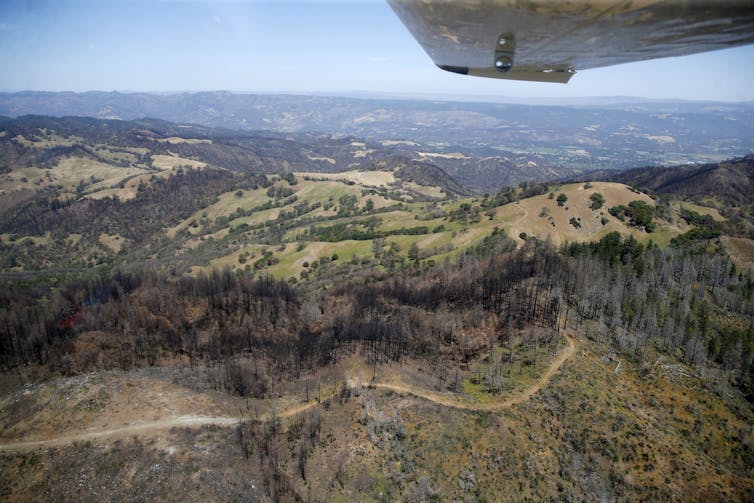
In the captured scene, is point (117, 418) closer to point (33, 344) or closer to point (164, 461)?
point (164, 461)

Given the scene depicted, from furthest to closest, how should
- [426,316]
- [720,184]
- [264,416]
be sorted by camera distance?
[720,184], [426,316], [264,416]

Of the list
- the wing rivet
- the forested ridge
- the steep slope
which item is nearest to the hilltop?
the forested ridge

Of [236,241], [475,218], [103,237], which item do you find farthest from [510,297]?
[103,237]

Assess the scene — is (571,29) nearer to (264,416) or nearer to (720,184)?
(264,416)

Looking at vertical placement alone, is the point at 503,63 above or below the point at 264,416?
above

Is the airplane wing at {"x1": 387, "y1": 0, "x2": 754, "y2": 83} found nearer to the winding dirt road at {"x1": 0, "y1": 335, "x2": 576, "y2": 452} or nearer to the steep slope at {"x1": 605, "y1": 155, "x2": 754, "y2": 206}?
the winding dirt road at {"x1": 0, "y1": 335, "x2": 576, "y2": 452}

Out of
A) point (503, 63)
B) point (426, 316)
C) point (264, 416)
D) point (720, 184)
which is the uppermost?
point (503, 63)

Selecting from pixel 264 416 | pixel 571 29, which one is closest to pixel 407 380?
pixel 264 416

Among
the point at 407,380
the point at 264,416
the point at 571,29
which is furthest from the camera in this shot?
the point at 407,380
